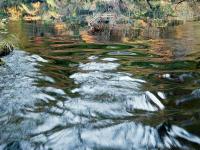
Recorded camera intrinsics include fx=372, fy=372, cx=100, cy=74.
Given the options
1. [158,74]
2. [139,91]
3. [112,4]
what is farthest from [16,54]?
[112,4]

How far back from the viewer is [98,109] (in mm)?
8250

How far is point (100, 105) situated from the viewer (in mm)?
8539

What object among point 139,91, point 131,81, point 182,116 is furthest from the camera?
point 131,81

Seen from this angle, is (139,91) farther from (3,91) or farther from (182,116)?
(3,91)

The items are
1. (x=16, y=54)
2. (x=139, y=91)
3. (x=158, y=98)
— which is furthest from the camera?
(x=16, y=54)

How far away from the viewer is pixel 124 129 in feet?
22.6

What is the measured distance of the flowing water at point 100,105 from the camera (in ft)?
21.1

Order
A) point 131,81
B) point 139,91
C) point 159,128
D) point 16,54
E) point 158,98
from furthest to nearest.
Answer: point 16,54, point 131,81, point 139,91, point 158,98, point 159,128

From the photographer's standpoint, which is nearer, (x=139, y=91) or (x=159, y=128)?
(x=159, y=128)

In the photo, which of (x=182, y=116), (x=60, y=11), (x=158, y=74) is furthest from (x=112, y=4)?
(x=182, y=116)

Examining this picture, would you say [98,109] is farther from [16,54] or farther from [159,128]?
[16,54]

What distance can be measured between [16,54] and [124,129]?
1176 cm

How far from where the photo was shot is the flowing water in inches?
253

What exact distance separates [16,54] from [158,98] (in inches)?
403
